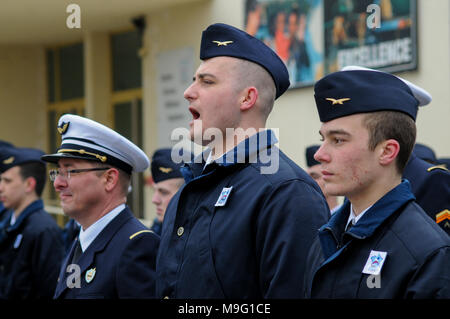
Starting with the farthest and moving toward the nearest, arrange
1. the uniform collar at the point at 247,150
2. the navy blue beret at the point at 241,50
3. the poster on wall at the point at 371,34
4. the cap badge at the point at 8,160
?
the poster on wall at the point at 371,34
the cap badge at the point at 8,160
the navy blue beret at the point at 241,50
the uniform collar at the point at 247,150

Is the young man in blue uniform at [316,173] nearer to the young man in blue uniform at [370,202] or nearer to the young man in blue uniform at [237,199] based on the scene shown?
the young man in blue uniform at [237,199]

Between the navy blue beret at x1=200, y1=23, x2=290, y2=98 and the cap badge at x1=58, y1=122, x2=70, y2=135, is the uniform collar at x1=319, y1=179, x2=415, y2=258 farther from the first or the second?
the cap badge at x1=58, y1=122, x2=70, y2=135

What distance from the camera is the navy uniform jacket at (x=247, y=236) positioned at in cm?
299

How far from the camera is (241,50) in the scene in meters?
3.40

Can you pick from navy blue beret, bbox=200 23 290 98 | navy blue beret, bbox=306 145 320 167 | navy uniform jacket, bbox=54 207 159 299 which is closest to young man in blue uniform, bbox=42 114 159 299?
navy uniform jacket, bbox=54 207 159 299

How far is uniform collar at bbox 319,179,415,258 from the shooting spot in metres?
2.70

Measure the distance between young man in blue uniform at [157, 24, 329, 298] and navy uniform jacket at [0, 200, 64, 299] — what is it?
285 centimetres

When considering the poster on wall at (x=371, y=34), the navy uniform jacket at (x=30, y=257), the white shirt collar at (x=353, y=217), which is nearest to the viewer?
the white shirt collar at (x=353, y=217)

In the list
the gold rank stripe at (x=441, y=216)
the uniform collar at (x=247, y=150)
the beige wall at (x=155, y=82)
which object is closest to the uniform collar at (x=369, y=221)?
the uniform collar at (x=247, y=150)

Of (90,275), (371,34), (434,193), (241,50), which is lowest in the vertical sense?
(90,275)

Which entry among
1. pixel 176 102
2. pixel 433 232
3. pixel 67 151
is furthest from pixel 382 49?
pixel 433 232

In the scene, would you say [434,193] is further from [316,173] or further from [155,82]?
[155,82]

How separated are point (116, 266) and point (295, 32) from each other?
20.5 feet

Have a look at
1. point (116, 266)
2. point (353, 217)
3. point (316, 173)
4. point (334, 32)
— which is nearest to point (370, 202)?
point (353, 217)
